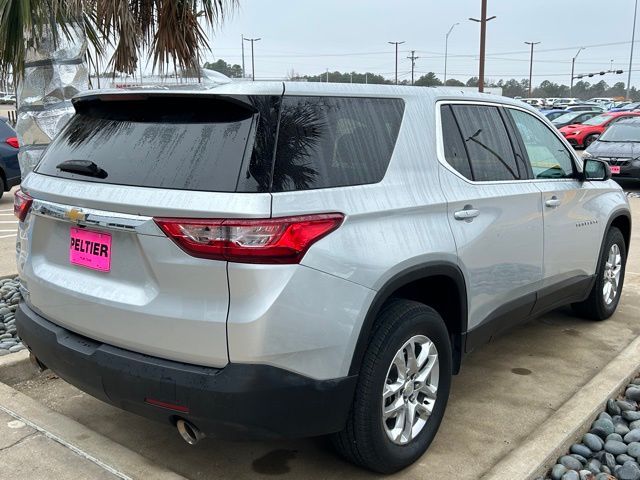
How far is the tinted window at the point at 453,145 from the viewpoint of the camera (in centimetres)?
327

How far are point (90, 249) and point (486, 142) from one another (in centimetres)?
223

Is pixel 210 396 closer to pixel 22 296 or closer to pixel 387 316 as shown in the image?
pixel 387 316

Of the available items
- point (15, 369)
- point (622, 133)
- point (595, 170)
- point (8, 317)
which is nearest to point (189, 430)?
point (15, 369)

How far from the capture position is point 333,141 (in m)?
2.65

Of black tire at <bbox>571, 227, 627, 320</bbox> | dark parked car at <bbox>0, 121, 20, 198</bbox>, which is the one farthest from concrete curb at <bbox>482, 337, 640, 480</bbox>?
dark parked car at <bbox>0, 121, 20, 198</bbox>

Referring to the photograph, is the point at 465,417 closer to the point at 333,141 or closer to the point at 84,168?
the point at 333,141

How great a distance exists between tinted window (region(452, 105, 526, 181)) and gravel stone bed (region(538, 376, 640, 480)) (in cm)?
144

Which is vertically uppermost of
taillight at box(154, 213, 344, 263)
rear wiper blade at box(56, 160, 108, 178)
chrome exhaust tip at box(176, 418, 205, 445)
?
rear wiper blade at box(56, 160, 108, 178)

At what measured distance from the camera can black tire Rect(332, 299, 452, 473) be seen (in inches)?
104

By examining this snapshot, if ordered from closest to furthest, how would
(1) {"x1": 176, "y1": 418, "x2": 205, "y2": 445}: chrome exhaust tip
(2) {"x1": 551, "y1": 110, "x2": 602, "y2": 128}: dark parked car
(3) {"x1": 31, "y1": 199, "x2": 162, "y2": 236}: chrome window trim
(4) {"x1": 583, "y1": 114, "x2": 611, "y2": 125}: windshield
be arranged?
(3) {"x1": 31, "y1": 199, "x2": 162, "y2": 236}: chrome window trim, (1) {"x1": 176, "y1": 418, "x2": 205, "y2": 445}: chrome exhaust tip, (4) {"x1": 583, "y1": 114, "x2": 611, "y2": 125}: windshield, (2) {"x1": 551, "y1": 110, "x2": 602, "y2": 128}: dark parked car

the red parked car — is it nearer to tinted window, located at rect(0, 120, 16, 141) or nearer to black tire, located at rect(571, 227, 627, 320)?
tinted window, located at rect(0, 120, 16, 141)

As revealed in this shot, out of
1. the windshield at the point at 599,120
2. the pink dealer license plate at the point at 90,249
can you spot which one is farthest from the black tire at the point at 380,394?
the windshield at the point at 599,120

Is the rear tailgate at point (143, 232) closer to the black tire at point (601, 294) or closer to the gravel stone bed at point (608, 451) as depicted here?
the gravel stone bed at point (608, 451)

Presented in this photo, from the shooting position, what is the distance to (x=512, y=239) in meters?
3.59
